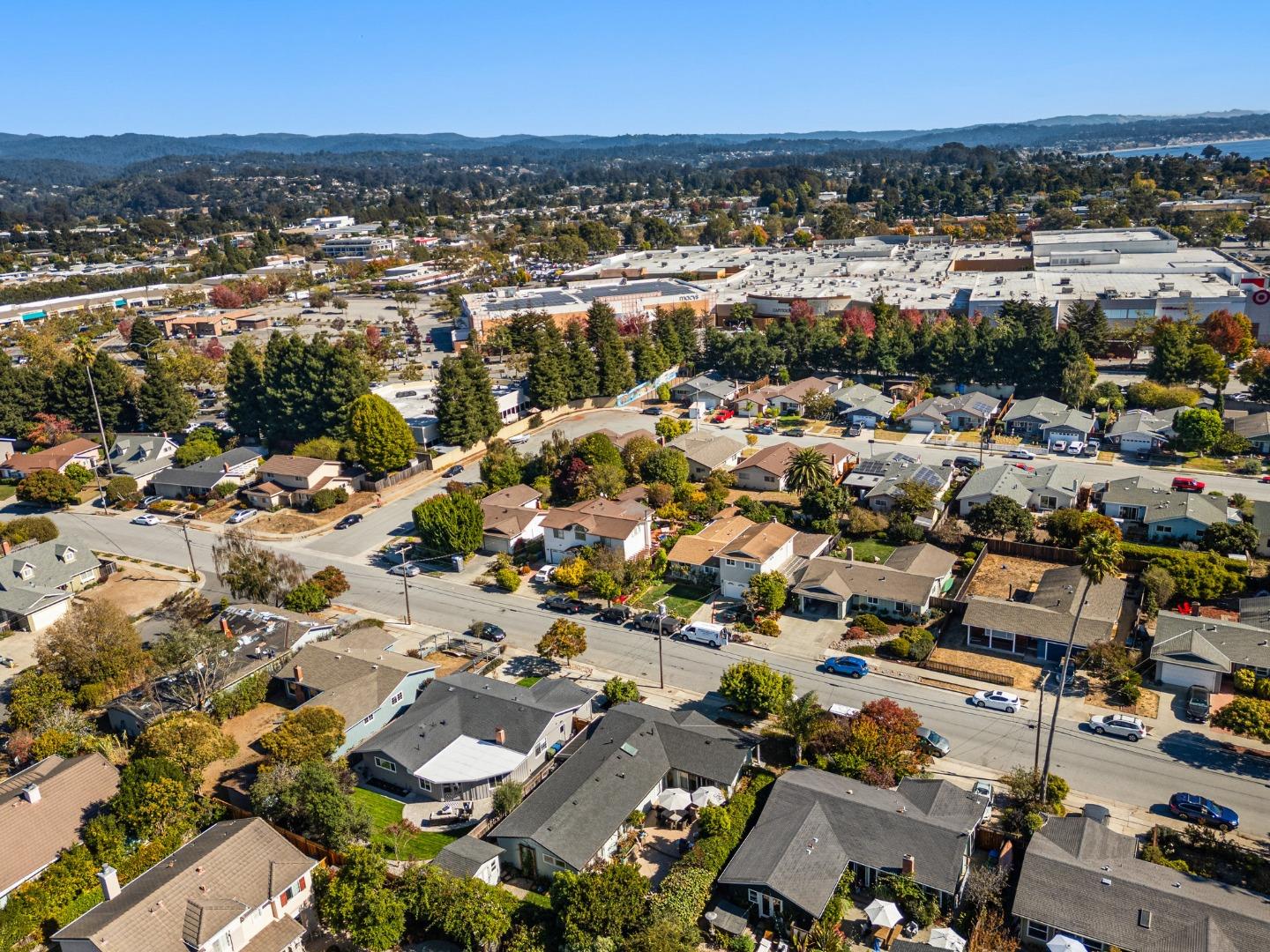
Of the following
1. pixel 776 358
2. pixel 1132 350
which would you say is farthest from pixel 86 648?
pixel 1132 350

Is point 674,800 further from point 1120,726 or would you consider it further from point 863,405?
point 863,405

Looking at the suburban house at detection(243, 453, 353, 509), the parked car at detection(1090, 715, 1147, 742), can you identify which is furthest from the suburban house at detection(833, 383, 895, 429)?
the parked car at detection(1090, 715, 1147, 742)

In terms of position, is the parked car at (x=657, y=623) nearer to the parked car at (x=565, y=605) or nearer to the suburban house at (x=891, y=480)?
the parked car at (x=565, y=605)

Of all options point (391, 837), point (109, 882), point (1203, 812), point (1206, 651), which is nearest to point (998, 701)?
point (1203, 812)

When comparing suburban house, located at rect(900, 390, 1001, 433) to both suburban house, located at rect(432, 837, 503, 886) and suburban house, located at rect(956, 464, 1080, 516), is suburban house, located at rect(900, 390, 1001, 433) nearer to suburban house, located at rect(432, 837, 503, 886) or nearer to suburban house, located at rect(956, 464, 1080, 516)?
suburban house, located at rect(956, 464, 1080, 516)

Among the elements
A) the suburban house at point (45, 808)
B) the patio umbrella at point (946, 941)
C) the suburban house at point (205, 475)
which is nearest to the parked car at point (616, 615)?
the suburban house at point (45, 808)
